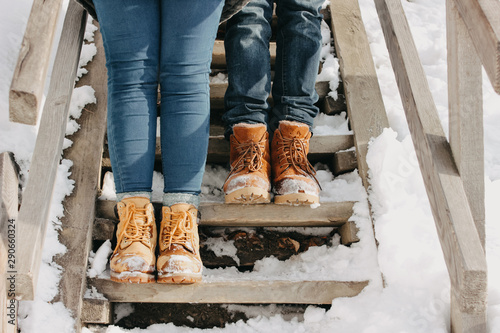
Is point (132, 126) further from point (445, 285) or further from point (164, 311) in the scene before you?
point (445, 285)

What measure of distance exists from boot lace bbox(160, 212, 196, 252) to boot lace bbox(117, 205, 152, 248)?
58mm

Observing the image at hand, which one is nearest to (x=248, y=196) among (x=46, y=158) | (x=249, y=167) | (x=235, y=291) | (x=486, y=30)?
(x=249, y=167)

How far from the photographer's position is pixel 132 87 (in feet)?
5.17

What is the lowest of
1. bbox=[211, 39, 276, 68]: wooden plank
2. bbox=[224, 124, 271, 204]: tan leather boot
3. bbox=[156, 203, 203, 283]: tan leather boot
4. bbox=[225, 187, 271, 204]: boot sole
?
bbox=[156, 203, 203, 283]: tan leather boot

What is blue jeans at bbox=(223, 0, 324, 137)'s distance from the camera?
72.5 inches

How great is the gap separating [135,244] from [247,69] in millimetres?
785

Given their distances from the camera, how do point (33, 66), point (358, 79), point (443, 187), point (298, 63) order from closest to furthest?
point (33, 66) → point (443, 187) → point (298, 63) → point (358, 79)

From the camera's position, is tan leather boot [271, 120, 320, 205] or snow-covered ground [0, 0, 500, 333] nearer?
snow-covered ground [0, 0, 500, 333]

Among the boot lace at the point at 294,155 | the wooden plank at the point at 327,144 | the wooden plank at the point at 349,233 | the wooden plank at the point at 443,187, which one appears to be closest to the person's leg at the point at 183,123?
the boot lace at the point at 294,155

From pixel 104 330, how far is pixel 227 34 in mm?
1219

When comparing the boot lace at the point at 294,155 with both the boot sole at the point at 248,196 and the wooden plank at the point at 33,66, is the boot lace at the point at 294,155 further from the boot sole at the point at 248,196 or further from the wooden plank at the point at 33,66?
the wooden plank at the point at 33,66

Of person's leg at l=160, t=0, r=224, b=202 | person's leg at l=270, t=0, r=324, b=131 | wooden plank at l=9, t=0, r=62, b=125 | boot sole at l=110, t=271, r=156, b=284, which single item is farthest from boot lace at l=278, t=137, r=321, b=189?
wooden plank at l=9, t=0, r=62, b=125

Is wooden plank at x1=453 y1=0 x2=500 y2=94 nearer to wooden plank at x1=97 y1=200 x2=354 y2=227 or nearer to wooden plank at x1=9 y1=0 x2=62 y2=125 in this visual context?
wooden plank at x1=97 y1=200 x2=354 y2=227

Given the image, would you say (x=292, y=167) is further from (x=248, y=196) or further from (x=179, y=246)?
(x=179, y=246)
